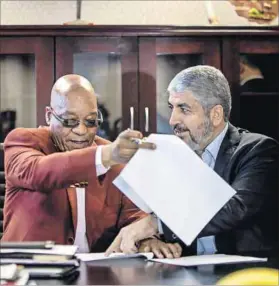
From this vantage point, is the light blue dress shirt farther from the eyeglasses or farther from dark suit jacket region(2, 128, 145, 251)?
the eyeglasses

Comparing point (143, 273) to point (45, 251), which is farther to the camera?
point (143, 273)

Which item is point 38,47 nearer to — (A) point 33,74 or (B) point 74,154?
(A) point 33,74

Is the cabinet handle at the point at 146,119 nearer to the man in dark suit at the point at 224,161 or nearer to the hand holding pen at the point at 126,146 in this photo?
the man in dark suit at the point at 224,161

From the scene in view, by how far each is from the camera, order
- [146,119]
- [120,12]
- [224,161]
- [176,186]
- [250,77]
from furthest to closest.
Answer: [120,12] → [250,77] → [146,119] → [224,161] → [176,186]

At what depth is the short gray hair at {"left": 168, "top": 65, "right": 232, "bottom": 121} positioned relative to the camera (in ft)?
7.61

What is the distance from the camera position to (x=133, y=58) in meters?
3.54

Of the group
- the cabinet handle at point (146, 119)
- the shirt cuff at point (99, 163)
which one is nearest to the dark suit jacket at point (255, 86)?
the cabinet handle at point (146, 119)

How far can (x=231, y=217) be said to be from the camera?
6.80 ft

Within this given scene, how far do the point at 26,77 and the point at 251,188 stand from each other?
173 cm

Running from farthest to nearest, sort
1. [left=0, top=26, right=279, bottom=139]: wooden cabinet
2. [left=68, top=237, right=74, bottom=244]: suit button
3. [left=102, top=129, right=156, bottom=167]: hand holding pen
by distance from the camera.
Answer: [left=0, top=26, right=279, bottom=139]: wooden cabinet → [left=68, top=237, right=74, bottom=244]: suit button → [left=102, top=129, right=156, bottom=167]: hand holding pen

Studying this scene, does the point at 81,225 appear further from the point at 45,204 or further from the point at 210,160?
the point at 210,160

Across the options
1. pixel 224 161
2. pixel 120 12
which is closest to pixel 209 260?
pixel 224 161

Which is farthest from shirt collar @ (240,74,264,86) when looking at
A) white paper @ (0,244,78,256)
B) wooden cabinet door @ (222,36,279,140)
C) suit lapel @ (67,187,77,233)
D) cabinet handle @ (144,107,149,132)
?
white paper @ (0,244,78,256)

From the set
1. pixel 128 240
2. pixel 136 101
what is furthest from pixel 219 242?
pixel 136 101
